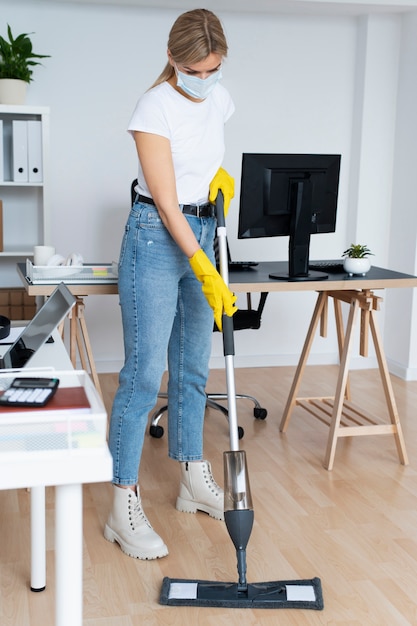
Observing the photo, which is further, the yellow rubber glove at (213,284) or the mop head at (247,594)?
the yellow rubber glove at (213,284)

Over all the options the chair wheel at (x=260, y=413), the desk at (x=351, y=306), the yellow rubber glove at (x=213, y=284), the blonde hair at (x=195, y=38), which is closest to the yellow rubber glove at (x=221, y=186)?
the yellow rubber glove at (x=213, y=284)

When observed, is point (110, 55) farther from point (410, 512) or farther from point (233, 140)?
point (410, 512)

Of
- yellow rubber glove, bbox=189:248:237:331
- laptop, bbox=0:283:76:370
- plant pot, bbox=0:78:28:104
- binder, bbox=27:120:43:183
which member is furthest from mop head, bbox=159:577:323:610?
plant pot, bbox=0:78:28:104

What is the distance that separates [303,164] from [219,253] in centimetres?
81

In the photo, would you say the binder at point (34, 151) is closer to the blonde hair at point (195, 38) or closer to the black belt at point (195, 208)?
the black belt at point (195, 208)

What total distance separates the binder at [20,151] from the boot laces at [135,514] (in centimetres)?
200

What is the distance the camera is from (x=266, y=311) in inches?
172

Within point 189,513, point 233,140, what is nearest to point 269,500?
point 189,513

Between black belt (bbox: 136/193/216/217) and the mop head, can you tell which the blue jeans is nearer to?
black belt (bbox: 136/193/216/217)

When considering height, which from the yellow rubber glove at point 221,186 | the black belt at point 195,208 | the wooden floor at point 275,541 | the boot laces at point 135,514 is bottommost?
the wooden floor at point 275,541

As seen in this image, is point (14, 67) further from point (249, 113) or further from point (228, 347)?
point (228, 347)

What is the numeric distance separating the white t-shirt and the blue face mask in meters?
0.04

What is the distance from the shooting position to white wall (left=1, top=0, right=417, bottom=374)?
3930mm

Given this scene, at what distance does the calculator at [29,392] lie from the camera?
110 cm
